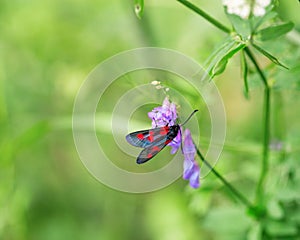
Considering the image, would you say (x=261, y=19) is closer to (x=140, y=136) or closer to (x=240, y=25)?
(x=240, y=25)

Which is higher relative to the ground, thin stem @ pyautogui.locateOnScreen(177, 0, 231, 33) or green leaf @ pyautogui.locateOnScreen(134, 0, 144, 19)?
green leaf @ pyautogui.locateOnScreen(134, 0, 144, 19)

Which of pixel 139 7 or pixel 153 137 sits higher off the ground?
pixel 139 7

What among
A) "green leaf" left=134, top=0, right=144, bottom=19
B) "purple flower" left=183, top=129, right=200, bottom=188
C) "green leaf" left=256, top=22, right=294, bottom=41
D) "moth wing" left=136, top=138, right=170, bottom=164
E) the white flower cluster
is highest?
"green leaf" left=134, top=0, right=144, bottom=19

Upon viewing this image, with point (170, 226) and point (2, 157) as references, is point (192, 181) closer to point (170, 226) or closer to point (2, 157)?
point (2, 157)

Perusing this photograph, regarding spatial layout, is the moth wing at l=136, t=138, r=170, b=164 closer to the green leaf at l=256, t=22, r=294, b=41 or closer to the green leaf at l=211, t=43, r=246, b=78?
the green leaf at l=211, t=43, r=246, b=78

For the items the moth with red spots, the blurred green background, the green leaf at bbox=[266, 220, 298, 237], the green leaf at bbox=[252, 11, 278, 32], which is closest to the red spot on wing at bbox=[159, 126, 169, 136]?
the moth with red spots

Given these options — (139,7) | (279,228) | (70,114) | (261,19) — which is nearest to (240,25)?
(261,19)
